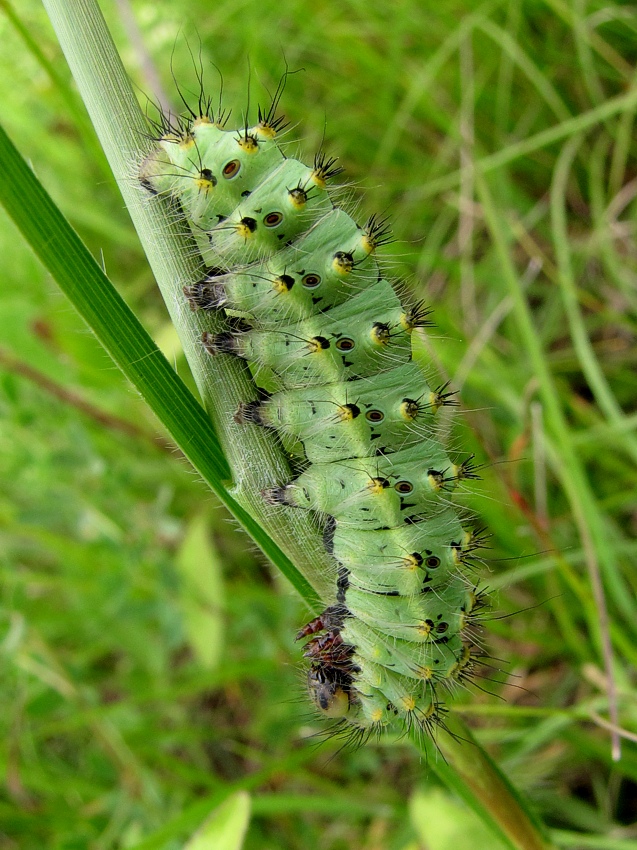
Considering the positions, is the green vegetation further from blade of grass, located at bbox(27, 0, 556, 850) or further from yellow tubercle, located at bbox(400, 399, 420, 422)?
blade of grass, located at bbox(27, 0, 556, 850)

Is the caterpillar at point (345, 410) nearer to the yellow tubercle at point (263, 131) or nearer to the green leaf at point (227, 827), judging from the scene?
the yellow tubercle at point (263, 131)

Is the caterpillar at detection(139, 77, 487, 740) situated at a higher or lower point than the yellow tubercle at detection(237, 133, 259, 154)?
lower

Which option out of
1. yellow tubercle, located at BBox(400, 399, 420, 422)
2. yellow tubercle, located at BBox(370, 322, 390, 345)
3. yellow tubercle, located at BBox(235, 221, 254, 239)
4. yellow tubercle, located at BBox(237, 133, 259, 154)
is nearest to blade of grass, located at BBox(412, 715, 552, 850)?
yellow tubercle, located at BBox(400, 399, 420, 422)

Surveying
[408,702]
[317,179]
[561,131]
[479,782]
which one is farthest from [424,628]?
[561,131]

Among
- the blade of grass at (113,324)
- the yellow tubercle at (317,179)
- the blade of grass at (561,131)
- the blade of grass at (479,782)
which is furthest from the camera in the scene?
the blade of grass at (561,131)

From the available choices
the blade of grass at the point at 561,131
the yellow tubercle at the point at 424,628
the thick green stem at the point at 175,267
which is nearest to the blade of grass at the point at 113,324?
the thick green stem at the point at 175,267

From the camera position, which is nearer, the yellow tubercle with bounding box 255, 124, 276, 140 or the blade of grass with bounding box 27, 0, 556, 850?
the blade of grass with bounding box 27, 0, 556, 850

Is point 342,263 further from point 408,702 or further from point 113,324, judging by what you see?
point 408,702
